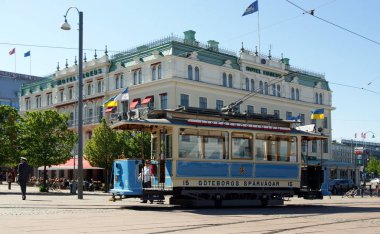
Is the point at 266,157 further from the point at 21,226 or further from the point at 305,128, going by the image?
the point at 21,226

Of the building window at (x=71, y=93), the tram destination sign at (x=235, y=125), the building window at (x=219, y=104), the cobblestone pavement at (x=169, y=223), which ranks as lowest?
the cobblestone pavement at (x=169, y=223)

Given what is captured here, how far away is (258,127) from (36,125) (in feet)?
81.5

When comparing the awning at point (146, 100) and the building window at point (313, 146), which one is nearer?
the awning at point (146, 100)

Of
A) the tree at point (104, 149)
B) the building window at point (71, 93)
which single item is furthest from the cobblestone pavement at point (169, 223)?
the building window at point (71, 93)

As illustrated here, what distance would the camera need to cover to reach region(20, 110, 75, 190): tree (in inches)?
1599

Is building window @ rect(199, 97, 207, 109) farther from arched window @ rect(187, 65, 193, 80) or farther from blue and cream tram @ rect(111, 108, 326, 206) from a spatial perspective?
blue and cream tram @ rect(111, 108, 326, 206)

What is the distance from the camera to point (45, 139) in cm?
4116

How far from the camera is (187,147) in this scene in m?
19.5

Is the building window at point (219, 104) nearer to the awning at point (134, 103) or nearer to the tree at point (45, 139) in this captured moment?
the awning at point (134, 103)

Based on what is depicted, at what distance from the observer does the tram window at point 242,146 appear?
20.5m

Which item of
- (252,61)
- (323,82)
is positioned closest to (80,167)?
(252,61)

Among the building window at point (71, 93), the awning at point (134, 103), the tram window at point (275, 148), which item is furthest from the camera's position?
the building window at point (71, 93)

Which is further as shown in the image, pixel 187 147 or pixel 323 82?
pixel 323 82

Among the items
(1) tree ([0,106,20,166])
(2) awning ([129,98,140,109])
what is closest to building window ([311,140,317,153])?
(2) awning ([129,98,140,109])
